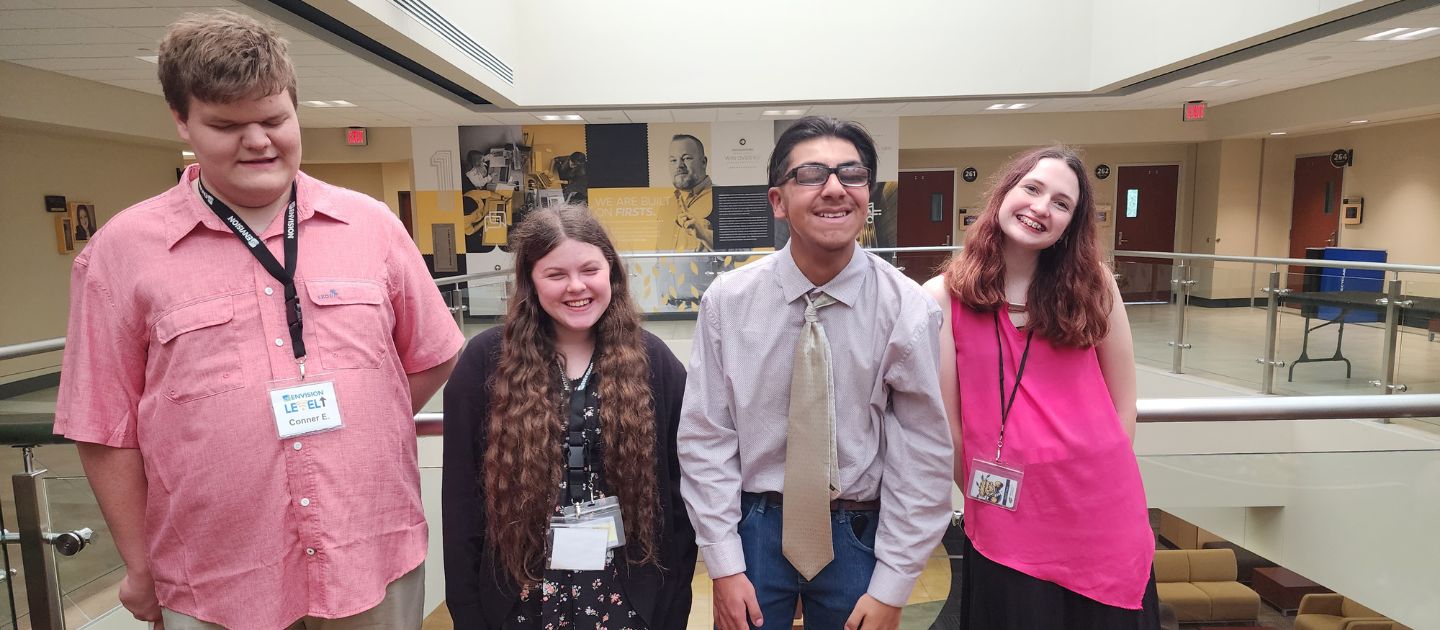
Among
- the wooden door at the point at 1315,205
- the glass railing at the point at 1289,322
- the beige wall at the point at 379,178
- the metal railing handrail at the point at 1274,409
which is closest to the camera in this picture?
the metal railing handrail at the point at 1274,409

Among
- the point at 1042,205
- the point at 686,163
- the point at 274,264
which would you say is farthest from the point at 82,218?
the point at 1042,205

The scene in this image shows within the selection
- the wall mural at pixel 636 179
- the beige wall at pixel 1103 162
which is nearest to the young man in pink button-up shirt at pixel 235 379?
the wall mural at pixel 636 179

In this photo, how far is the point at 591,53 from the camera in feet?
33.2

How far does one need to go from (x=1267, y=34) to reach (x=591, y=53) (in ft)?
25.1

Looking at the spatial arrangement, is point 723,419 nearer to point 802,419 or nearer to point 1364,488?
point 802,419

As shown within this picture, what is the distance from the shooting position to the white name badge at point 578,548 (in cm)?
152

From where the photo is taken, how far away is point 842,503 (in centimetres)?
160

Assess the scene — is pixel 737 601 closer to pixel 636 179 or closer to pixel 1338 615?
pixel 1338 615

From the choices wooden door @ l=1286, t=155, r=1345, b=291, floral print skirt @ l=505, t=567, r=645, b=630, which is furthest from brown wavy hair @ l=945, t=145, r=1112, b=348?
wooden door @ l=1286, t=155, r=1345, b=291

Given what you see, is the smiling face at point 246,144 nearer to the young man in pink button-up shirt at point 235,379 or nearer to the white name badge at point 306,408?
the young man in pink button-up shirt at point 235,379

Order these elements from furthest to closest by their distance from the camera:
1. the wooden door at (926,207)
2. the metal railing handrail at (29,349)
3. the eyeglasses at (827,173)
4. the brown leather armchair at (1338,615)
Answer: the wooden door at (926,207) → the brown leather armchair at (1338,615) → the metal railing handrail at (29,349) → the eyeglasses at (827,173)

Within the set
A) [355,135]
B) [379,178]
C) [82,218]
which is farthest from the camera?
[379,178]

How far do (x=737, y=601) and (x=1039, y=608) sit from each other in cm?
68

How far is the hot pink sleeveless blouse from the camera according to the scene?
162 centimetres
